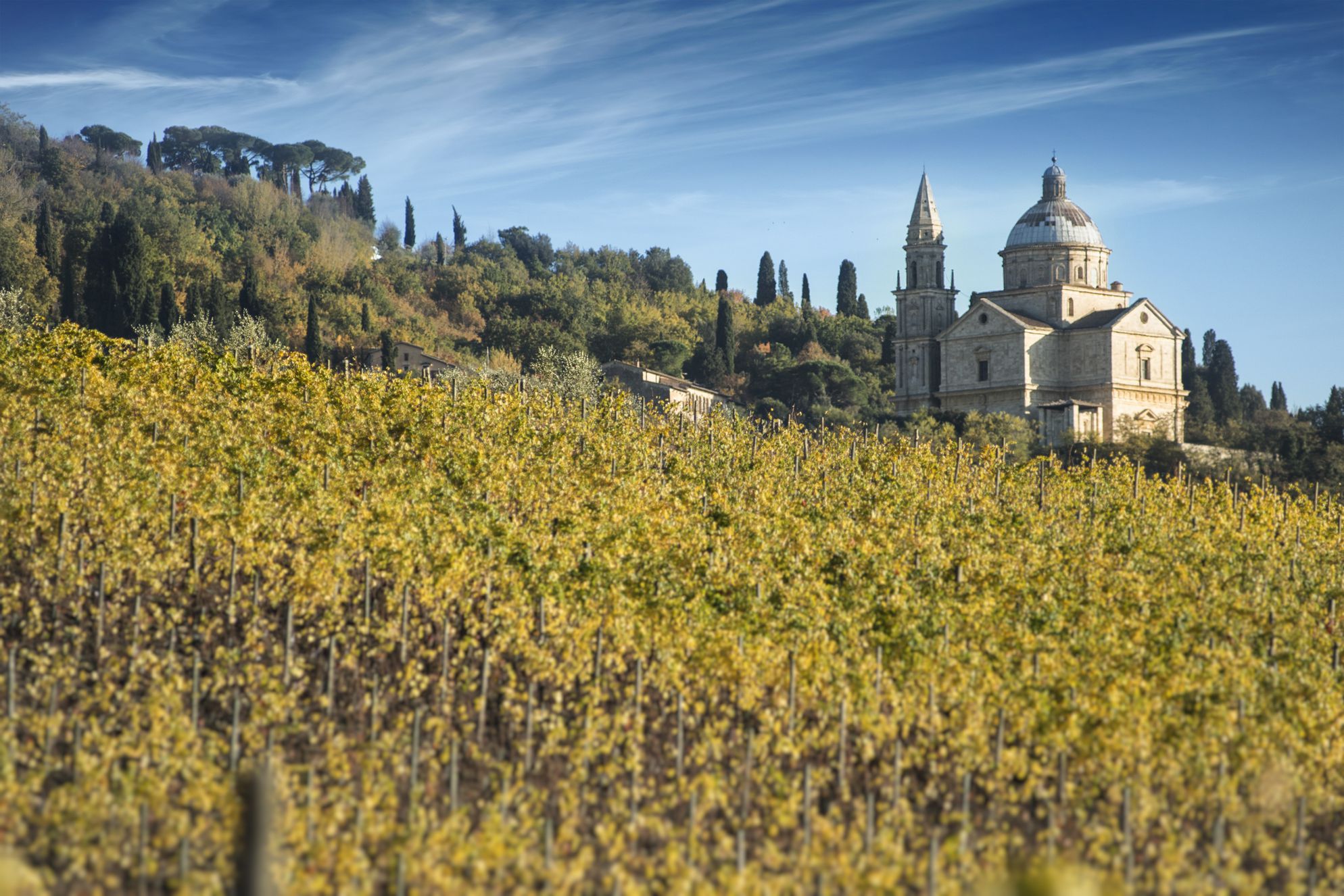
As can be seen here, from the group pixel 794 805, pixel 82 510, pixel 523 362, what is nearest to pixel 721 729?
pixel 794 805

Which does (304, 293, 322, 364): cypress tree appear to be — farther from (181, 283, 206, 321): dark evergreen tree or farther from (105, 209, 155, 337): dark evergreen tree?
(105, 209, 155, 337): dark evergreen tree

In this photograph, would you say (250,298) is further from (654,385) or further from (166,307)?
(654,385)

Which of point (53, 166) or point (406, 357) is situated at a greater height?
point (53, 166)

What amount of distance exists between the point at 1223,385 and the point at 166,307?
43588mm

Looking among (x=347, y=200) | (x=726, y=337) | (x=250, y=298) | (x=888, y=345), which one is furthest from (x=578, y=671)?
A: (x=347, y=200)

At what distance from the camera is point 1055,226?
60.3 meters

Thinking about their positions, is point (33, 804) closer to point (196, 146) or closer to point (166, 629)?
point (166, 629)

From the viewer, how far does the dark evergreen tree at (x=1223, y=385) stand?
6181cm

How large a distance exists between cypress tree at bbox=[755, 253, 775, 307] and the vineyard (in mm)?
59117

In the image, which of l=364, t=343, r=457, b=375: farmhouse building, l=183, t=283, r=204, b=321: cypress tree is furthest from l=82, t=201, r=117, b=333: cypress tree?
l=364, t=343, r=457, b=375: farmhouse building

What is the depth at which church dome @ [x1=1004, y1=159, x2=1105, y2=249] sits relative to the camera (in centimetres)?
6025

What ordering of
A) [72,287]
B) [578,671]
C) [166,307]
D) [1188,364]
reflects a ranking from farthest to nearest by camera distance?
1. [1188,364]
2. [72,287]
3. [166,307]
4. [578,671]

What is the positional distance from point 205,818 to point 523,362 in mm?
47661

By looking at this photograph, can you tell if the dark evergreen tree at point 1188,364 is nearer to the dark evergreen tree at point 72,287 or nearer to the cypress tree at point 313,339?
the cypress tree at point 313,339
